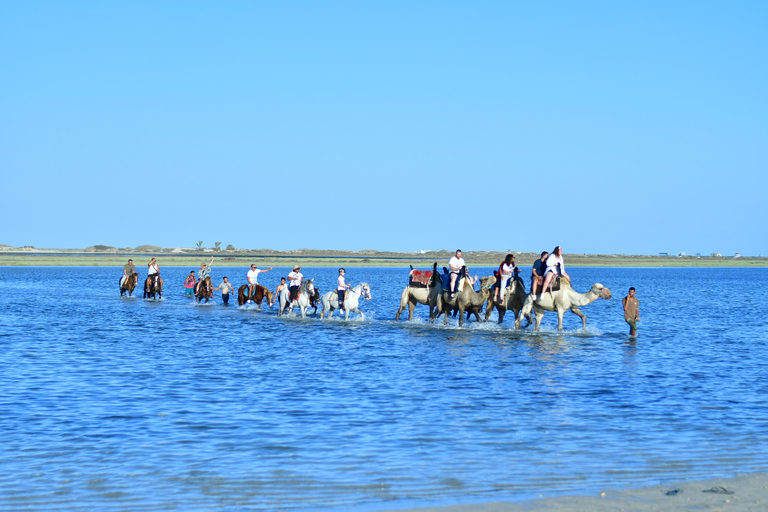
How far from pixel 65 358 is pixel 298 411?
9130mm

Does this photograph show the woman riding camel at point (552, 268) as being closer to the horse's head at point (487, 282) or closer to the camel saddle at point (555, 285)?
the camel saddle at point (555, 285)

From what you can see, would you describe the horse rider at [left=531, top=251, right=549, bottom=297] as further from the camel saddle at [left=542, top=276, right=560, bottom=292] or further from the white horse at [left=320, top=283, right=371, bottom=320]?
the white horse at [left=320, top=283, right=371, bottom=320]

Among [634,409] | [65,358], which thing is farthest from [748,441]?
[65,358]

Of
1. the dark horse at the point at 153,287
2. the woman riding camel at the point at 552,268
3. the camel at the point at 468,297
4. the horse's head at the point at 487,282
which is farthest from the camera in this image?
the dark horse at the point at 153,287

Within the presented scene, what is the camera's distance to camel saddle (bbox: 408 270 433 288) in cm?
2859

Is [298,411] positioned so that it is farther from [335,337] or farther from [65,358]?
[335,337]

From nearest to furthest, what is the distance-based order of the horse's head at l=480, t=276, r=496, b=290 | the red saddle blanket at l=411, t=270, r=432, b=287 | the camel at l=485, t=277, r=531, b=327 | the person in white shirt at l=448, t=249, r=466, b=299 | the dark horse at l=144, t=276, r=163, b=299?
the camel at l=485, t=277, r=531, b=327, the person in white shirt at l=448, t=249, r=466, b=299, the horse's head at l=480, t=276, r=496, b=290, the red saddle blanket at l=411, t=270, r=432, b=287, the dark horse at l=144, t=276, r=163, b=299

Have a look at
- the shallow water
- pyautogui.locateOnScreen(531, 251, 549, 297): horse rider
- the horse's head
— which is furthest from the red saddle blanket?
pyautogui.locateOnScreen(531, 251, 549, 297): horse rider

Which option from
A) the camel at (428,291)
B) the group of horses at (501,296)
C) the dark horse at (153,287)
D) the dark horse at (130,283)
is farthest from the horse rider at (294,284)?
the dark horse at (130,283)

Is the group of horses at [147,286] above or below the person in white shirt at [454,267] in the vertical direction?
below

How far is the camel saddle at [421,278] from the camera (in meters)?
28.6

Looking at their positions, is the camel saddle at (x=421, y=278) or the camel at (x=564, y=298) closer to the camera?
the camel at (x=564, y=298)

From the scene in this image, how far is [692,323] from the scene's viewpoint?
111ft

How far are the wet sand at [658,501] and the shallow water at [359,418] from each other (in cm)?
35
